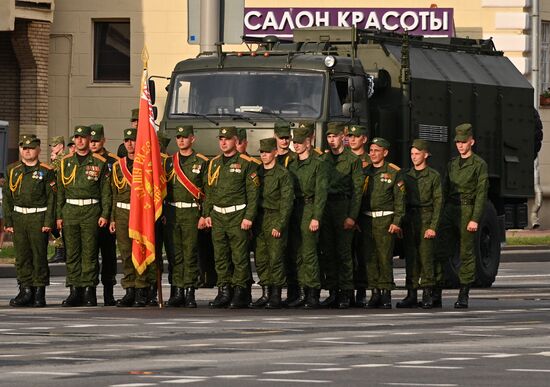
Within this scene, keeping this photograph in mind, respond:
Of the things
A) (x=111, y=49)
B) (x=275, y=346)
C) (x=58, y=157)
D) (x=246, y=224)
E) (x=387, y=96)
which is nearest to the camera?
(x=275, y=346)

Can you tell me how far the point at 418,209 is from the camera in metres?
21.4

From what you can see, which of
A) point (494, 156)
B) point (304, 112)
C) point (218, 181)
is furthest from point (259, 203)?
point (494, 156)

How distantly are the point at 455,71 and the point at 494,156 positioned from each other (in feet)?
4.27

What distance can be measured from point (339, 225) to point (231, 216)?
1163mm

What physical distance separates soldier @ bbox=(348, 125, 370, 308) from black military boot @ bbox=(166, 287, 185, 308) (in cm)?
177

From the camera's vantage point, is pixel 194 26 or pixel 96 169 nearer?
pixel 96 169

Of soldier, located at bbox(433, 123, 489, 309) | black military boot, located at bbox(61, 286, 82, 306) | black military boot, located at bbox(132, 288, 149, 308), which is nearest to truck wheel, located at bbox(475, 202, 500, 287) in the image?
soldier, located at bbox(433, 123, 489, 309)

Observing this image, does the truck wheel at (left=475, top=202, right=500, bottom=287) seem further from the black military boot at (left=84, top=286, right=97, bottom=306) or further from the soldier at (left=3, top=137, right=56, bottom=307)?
the soldier at (left=3, top=137, right=56, bottom=307)

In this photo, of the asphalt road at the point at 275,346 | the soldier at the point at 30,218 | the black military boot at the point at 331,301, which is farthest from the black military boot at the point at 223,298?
the soldier at the point at 30,218

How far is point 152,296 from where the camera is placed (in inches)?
843

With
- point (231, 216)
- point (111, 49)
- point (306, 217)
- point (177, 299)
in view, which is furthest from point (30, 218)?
point (111, 49)

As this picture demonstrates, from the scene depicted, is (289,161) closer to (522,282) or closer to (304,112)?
(304,112)

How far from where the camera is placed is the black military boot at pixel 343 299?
21219 millimetres

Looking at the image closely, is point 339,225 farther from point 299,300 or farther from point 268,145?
point 268,145
